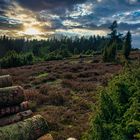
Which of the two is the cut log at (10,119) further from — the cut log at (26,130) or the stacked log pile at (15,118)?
the cut log at (26,130)

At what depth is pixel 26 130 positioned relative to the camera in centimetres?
1278

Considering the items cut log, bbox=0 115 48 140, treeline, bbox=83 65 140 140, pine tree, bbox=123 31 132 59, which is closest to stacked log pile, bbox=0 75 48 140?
cut log, bbox=0 115 48 140

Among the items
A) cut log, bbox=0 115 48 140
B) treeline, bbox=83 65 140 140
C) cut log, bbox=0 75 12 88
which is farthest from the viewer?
cut log, bbox=0 75 12 88

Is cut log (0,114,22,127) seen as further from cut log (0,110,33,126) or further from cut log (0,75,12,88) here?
cut log (0,75,12,88)

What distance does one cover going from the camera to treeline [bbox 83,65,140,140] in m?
9.42

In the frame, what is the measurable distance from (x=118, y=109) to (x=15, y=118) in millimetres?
4910

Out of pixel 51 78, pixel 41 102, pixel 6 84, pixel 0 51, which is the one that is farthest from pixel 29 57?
pixel 0 51

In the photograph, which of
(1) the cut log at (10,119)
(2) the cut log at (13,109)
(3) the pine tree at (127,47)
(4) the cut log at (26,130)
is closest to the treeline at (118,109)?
(4) the cut log at (26,130)

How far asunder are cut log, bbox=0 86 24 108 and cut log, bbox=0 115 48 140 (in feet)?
3.24

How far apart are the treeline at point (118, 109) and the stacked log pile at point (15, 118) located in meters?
2.62

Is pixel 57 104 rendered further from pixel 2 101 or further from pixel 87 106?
pixel 2 101

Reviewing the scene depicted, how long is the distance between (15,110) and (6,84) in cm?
114

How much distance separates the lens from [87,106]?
2088 centimetres

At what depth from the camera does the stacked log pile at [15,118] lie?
40.6 ft
